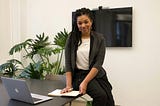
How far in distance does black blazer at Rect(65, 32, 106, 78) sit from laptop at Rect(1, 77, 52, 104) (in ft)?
1.66

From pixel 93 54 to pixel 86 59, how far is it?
0.29ft

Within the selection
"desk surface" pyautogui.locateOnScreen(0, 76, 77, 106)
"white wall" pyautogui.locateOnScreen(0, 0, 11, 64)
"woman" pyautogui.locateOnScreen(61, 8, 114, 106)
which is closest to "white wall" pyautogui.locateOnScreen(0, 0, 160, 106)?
"white wall" pyautogui.locateOnScreen(0, 0, 11, 64)

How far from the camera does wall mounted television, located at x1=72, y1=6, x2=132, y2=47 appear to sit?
3647 mm

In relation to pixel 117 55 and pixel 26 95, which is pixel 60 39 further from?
pixel 26 95

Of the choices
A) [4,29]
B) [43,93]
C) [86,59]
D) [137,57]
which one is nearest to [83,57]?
[86,59]

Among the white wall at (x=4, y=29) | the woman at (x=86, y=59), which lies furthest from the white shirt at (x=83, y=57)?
the white wall at (x=4, y=29)

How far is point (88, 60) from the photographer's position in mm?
2184

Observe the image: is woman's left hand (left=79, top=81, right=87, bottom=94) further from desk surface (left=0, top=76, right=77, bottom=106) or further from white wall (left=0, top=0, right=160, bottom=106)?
white wall (left=0, top=0, right=160, bottom=106)

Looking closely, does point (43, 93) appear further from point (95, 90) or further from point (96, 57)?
point (96, 57)

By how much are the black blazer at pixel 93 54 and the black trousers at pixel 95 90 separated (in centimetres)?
7

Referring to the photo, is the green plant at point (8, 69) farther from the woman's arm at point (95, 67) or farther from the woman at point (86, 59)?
the woman's arm at point (95, 67)

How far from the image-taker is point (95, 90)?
6.77 feet

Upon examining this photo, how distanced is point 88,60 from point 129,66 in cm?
173

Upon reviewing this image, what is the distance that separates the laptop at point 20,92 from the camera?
5.34 feet
